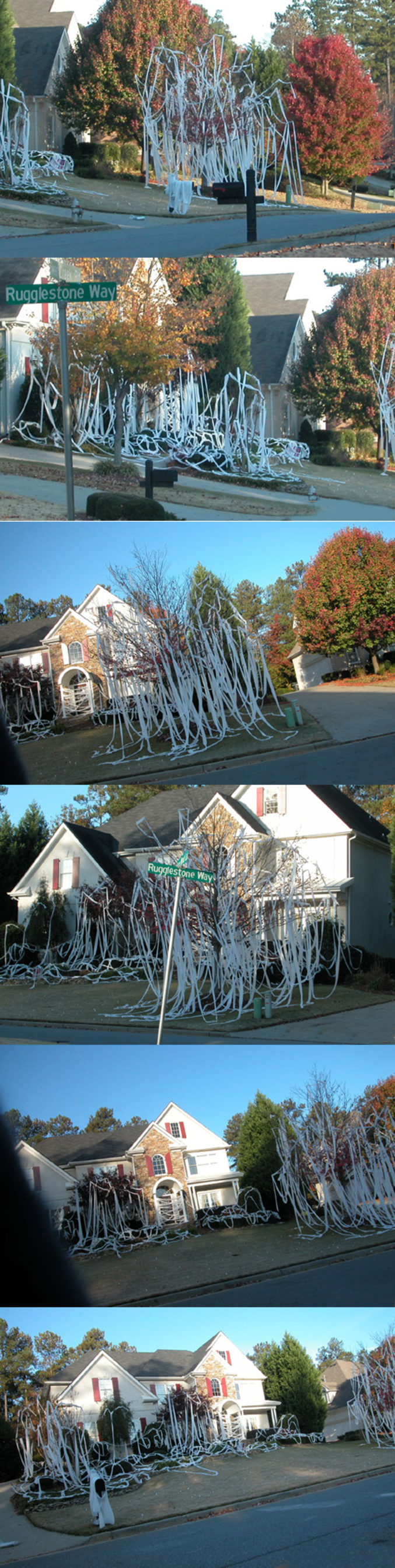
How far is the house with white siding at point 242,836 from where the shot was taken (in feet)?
35.5

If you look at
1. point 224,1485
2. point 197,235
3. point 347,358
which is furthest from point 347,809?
point 197,235

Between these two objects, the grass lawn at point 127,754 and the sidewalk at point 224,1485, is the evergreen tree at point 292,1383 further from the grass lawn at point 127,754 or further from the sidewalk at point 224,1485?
the grass lawn at point 127,754

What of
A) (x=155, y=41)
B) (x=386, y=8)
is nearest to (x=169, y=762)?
(x=155, y=41)

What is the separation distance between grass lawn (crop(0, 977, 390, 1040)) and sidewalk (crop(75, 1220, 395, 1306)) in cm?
156

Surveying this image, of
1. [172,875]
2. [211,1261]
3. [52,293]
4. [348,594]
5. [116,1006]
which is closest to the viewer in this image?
[172,875]

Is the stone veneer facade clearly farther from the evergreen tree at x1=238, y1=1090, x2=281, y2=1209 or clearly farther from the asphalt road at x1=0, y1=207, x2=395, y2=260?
the asphalt road at x1=0, y1=207, x2=395, y2=260

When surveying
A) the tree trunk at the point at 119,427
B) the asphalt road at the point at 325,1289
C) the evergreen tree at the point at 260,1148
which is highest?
the tree trunk at the point at 119,427

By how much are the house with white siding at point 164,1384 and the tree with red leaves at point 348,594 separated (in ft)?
18.3

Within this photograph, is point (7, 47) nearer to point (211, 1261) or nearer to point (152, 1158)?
point (152, 1158)

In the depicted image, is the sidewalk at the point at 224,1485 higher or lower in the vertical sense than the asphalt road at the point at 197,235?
lower

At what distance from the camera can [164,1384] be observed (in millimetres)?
8875

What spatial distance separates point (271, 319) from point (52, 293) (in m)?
2.45

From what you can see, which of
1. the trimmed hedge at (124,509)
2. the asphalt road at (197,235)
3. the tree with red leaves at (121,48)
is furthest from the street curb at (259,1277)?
the tree with red leaves at (121,48)

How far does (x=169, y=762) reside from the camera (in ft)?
35.4
